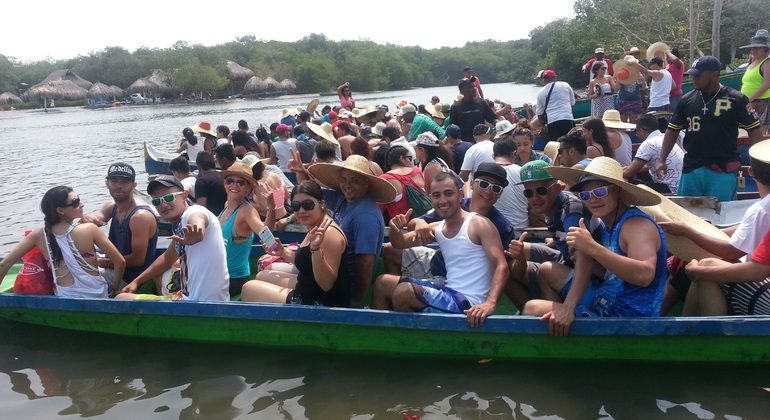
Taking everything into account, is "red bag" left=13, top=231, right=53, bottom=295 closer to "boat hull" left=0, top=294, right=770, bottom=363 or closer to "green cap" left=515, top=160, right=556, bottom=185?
"boat hull" left=0, top=294, right=770, bottom=363

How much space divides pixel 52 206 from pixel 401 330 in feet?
9.84

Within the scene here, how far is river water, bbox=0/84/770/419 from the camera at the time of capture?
4234 millimetres

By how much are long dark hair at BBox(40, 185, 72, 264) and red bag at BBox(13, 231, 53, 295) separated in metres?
0.59

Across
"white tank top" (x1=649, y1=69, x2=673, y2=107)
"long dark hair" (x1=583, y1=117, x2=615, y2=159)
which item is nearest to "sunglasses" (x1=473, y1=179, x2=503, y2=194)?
"long dark hair" (x1=583, y1=117, x2=615, y2=159)

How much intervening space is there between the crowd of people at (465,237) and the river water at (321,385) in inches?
20.0

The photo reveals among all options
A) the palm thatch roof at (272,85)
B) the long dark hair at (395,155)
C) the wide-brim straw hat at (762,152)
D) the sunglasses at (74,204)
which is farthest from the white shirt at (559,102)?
the palm thatch roof at (272,85)

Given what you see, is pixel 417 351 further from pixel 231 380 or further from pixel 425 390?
pixel 231 380

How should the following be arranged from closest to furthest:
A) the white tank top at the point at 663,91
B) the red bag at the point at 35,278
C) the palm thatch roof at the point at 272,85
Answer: the red bag at the point at 35,278
the white tank top at the point at 663,91
the palm thatch roof at the point at 272,85

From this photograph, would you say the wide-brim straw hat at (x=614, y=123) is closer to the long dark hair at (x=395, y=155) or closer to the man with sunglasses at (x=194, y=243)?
the long dark hair at (x=395, y=155)

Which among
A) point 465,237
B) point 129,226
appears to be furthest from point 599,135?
point 129,226

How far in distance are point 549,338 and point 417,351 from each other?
100cm

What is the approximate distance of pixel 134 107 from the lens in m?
61.6

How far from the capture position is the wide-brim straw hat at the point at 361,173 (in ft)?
15.7

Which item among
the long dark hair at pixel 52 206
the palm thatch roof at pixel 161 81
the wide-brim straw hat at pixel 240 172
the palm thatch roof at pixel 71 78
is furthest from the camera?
the palm thatch roof at pixel 161 81
